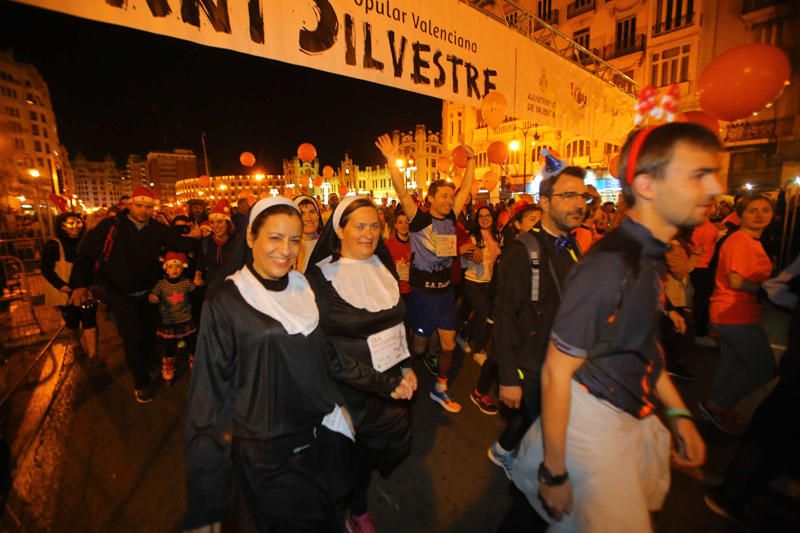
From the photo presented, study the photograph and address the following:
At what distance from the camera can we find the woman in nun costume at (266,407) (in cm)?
174

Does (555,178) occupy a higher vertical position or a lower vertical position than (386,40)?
lower

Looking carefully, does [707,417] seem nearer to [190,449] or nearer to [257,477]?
[257,477]

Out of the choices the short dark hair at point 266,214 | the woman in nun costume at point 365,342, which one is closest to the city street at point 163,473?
the woman in nun costume at point 365,342

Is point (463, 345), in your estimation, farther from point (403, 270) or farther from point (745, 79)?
point (745, 79)

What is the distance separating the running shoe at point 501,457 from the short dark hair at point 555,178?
2.03 metres

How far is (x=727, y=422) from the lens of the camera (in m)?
3.62

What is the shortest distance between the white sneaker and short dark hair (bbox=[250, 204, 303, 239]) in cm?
682

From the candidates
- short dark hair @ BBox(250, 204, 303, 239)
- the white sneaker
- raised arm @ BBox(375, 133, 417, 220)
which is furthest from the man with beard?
the white sneaker

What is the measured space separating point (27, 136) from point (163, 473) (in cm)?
5232

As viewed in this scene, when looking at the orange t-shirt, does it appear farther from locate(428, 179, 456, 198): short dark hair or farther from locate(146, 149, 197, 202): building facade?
locate(146, 149, 197, 202): building facade

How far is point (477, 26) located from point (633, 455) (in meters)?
5.71

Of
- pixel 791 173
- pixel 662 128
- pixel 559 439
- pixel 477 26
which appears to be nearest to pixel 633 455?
pixel 559 439

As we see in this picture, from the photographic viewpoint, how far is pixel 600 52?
26.7 m

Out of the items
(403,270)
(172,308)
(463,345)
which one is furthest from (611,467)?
(172,308)
